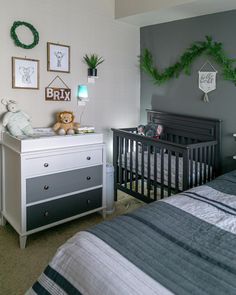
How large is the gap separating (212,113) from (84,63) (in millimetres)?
1550

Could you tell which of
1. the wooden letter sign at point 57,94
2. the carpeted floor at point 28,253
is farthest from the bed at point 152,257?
the wooden letter sign at point 57,94

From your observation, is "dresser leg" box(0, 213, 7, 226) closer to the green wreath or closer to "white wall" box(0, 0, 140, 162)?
"white wall" box(0, 0, 140, 162)

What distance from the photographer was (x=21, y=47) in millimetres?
2701

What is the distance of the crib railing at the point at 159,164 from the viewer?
2592 millimetres

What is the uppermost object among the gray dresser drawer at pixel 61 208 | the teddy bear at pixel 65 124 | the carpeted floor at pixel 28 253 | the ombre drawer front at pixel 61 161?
the teddy bear at pixel 65 124

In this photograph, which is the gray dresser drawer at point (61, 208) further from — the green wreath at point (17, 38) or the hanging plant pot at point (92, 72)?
the green wreath at point (17, 38)

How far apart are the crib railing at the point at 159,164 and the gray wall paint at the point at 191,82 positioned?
330 mm

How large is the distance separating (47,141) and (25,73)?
0.80 metres

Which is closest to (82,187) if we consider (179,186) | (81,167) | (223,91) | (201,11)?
(81,167)

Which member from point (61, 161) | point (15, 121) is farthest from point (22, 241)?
point (15, 121)

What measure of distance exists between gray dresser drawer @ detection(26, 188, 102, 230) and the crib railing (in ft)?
1.75

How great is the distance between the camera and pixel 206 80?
10.0 feet

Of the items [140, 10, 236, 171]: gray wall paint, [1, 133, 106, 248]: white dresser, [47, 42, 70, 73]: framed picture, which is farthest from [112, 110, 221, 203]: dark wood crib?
[47, 42, 70, 73]: framed picture

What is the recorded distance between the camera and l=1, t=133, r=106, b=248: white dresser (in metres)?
2.36
